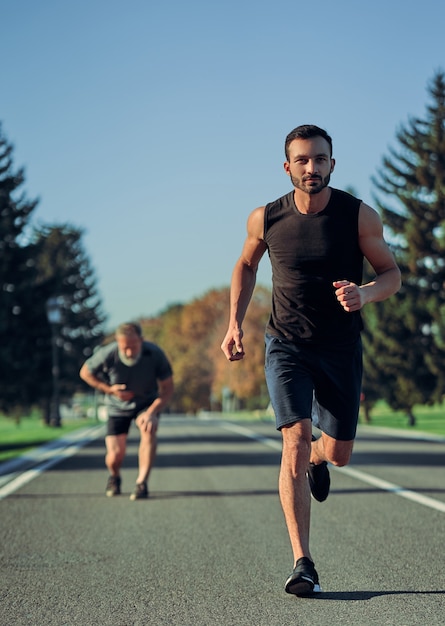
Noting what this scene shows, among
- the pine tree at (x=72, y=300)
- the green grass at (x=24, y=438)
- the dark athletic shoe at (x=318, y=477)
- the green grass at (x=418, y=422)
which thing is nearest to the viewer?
the dark athletic shoe at (x=318, y=477)

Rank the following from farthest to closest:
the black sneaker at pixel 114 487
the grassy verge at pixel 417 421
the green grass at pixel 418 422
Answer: the grassy verge at pixel 417 421
the green grass at pixel 418 422
the black sneaker at pixel 114 487

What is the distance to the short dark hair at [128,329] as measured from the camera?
10643mm

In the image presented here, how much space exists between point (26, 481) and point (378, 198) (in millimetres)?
37853

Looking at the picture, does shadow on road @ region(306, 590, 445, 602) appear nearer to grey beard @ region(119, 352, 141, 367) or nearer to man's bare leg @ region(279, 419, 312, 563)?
man's bare leg @ region(279, 419, 312, 563)

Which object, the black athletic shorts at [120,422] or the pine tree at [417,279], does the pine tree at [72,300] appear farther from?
the black athletic shorts at [120,422]

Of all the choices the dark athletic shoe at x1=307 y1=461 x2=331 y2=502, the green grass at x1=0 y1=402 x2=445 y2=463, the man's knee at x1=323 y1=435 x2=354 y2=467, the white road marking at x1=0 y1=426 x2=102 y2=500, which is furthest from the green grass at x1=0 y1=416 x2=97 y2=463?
the man's knee at x1=323 y1=435 x2=354 y2=467

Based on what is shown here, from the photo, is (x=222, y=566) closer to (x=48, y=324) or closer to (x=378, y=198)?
(x=48, y=324)

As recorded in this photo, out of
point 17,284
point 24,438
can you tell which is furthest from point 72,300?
point 24,438

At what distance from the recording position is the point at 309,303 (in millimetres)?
5801

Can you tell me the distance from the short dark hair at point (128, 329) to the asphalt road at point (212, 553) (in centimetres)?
165

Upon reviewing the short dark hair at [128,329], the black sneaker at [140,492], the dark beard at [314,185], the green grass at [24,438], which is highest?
the dark beard at [314,185]

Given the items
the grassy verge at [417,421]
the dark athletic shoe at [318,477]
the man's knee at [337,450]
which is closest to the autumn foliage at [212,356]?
the grassy verge at [417,421]

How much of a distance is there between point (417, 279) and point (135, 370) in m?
37.2

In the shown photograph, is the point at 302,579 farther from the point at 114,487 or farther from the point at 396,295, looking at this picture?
the point at 396,295
